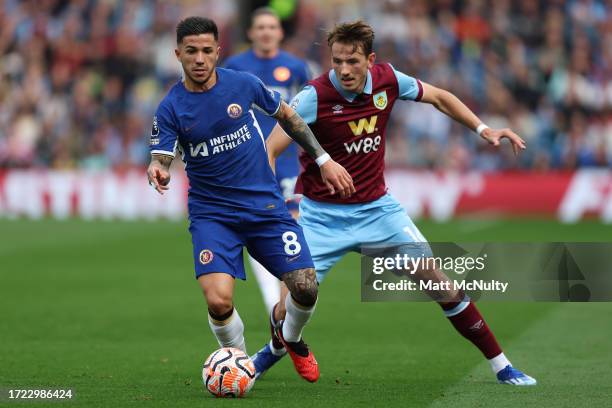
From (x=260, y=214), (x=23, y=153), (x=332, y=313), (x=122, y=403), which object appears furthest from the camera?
(x=23, y=153)

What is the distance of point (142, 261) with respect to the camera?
16.9 meters

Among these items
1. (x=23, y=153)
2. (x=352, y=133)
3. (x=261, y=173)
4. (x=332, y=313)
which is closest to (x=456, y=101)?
(x=352, y=133)

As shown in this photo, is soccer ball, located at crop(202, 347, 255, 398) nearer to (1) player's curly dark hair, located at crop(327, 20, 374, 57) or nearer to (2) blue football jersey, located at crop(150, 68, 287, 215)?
(2) blue football jersey, located at crop(150, 68, 287, 215)

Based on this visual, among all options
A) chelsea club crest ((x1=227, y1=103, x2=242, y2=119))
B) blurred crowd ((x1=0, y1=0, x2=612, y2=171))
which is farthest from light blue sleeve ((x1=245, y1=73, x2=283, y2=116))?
blurred crowd ((x1=0, y1=0, x2=612, y2=171))

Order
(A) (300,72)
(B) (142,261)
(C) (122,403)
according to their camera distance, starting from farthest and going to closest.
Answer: (B) (142,261) < (A) (300,72) < (C) (122,403)

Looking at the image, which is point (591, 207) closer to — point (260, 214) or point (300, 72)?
point (300, 72)

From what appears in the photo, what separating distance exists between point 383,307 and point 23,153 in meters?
15.5

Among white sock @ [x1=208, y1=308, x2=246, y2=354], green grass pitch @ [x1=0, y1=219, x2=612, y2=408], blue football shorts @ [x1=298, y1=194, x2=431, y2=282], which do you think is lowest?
green grass pitch @ [x1=0, y1=219, x2=612, y2=408]

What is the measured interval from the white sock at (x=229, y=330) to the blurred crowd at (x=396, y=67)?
14.6 metres

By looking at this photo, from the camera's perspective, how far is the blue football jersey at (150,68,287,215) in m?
7.43

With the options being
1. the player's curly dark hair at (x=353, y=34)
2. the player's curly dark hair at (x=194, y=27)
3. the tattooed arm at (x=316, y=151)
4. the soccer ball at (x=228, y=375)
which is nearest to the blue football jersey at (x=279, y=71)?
the player's curly dark hair at (x=353, y=34)

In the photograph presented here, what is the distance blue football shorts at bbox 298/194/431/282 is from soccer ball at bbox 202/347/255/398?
956 mm

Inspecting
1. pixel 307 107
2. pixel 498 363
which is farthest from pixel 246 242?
pixel 498 363

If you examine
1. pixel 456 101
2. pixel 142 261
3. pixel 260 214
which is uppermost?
pixel 456 101
